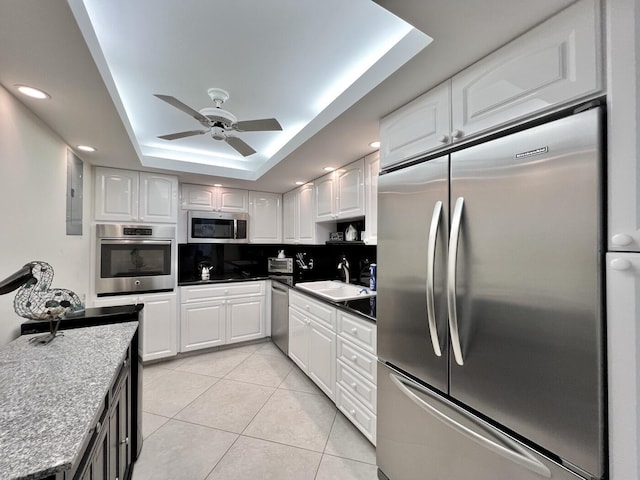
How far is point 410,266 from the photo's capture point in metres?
1.43

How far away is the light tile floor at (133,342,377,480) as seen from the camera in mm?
1695

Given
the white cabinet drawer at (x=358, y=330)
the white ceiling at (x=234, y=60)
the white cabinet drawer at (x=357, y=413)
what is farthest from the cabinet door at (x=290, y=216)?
the white cabinet drawer at (x=357, y=413)

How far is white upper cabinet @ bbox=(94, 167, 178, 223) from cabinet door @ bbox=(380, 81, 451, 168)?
8.82 feet

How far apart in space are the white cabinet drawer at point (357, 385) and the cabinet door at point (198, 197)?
266 cm

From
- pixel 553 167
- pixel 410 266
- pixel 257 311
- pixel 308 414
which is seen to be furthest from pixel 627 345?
pixel 257 311

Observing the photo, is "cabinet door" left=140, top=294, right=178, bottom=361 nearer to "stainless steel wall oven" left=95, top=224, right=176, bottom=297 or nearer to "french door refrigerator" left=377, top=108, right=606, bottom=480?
"stainless steel wall oven" left=95, top=224, right=176, bottom=297

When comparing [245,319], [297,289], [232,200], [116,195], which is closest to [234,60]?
[297,289]

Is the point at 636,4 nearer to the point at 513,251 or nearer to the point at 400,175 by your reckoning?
the point at 513,251

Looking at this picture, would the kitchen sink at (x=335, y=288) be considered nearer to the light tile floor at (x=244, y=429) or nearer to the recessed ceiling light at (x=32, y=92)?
the light tile floor at (x=244, y=429)

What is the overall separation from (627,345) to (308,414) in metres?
2.11

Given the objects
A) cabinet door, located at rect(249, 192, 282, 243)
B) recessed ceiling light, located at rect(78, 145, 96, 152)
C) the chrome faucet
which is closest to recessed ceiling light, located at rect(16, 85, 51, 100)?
recessed ceiling light, located at rect(78, 145, 96, 152)

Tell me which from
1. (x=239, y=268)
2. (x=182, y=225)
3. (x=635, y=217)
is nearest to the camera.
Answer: (x=635, y=217)

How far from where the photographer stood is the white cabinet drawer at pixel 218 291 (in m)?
3.30

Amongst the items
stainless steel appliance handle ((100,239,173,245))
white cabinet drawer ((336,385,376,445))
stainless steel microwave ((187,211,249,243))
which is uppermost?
stainless steel microwave ((187,211,249,243))
